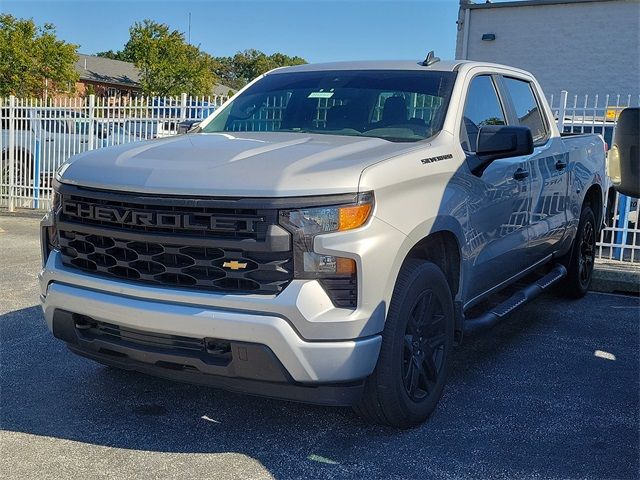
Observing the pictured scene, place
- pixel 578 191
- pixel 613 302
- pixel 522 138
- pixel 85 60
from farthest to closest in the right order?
pixel 85 60 → pixel 613 302 → pixel 578 191 → pixel 522 138

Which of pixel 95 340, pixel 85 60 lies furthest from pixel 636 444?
pixel 85 60

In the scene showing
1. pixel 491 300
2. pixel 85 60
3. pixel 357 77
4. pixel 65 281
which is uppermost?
pixel 85 60

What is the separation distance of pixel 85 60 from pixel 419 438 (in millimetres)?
61282

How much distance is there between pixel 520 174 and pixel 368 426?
2025 millimetres

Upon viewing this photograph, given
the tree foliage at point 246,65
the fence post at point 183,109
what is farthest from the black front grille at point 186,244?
the tree foliage at point 246,65

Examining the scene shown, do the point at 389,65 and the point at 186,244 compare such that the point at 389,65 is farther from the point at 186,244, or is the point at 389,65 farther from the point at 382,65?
the point at 186,244

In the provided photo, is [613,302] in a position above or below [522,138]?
below

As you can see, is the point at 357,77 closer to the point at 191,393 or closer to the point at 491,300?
the point at 491,300

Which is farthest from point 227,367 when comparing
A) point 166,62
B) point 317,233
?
point 166,62

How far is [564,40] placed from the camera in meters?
21.7

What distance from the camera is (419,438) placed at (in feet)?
11.4

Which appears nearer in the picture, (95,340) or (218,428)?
(95,340)

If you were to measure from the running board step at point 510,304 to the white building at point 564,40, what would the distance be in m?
16.9

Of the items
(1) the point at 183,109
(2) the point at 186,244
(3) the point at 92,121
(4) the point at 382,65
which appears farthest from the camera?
(3) the point at 92,121
